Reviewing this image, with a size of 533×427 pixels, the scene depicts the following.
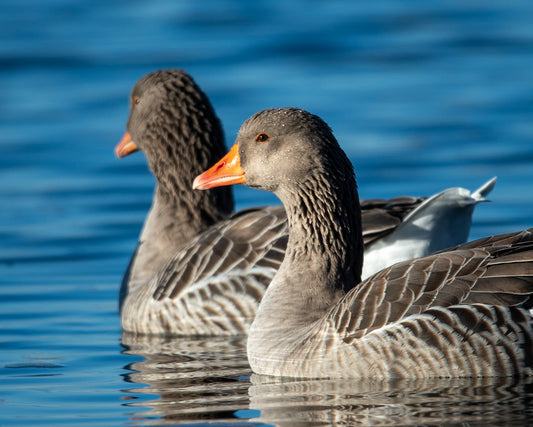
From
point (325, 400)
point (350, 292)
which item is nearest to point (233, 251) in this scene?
point (350, 292)

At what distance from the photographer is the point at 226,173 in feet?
31.1

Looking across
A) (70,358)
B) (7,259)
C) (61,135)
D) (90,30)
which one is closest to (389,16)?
(90,30)

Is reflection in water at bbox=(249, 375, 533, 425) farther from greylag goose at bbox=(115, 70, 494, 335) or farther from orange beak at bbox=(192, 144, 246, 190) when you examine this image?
greylag goose at bbox=(115, 70, 494, 335)

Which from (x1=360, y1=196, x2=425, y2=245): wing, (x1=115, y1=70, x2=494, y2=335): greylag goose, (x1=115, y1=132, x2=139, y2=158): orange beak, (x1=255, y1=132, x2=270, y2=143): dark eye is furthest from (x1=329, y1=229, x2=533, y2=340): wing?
(x1=115, y1=132, x2=139, y2=158): orange beak

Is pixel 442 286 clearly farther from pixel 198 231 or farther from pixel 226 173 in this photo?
pixel 198 231

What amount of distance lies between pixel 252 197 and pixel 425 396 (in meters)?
9.43

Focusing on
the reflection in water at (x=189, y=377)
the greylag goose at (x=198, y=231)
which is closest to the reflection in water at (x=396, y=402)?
the reflection in water at (x=189, y=377)

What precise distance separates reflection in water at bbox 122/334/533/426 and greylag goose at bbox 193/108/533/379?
0.12 meters

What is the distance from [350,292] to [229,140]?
10.9m

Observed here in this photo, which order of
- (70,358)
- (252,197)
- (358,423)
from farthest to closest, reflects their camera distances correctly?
(252,197) < (70,358) < (358,423)

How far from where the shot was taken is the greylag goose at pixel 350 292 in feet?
26.0

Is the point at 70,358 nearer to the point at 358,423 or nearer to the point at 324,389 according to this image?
the point at 324,389

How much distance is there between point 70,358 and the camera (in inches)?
400

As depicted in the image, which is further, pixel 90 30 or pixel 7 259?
pixel 90 30
